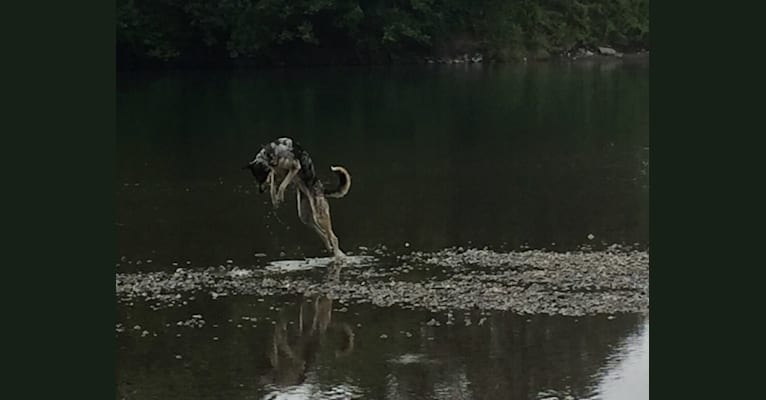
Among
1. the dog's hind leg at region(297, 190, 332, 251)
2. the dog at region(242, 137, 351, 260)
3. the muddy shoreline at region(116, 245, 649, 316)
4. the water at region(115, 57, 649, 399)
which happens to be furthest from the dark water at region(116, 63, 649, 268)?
the muddy shoreline at region(116, 245, 649, 316)

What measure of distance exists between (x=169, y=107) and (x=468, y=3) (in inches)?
1371

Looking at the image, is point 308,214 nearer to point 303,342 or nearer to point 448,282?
point 448,282

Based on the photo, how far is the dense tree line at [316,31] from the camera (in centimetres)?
7694

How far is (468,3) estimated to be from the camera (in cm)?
8281

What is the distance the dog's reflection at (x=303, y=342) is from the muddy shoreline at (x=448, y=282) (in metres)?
0.80

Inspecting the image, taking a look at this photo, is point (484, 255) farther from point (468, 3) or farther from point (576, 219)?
point (468, 3)

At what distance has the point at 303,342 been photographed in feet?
48.5

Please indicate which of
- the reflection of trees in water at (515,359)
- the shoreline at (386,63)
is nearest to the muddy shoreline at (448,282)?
the reflection of trees in water at (515,359)

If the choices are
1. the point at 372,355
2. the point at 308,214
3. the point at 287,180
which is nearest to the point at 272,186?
the point at 287,180

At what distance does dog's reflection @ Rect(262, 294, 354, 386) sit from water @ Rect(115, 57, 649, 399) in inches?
1.6

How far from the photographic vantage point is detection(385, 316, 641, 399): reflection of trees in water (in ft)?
41.7

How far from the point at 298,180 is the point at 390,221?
3.58m

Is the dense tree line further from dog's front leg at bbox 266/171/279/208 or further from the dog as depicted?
dog's front leg at bbox 266/171/279/208

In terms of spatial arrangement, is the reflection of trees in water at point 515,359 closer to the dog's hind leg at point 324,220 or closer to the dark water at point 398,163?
the dog's hind leg at point 324,220
